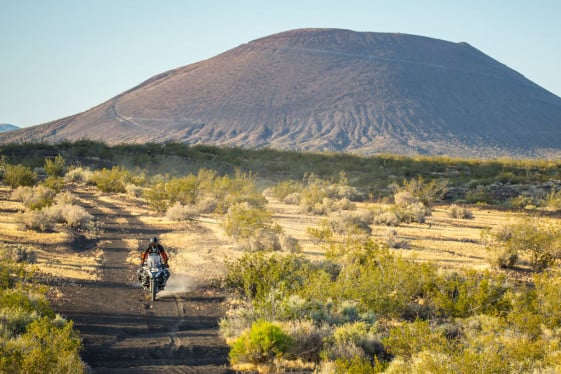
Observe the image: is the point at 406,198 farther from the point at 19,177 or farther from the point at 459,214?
the point at 19,177

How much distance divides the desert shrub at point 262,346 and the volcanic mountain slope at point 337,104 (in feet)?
343

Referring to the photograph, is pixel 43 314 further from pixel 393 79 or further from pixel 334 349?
pixel 393 79

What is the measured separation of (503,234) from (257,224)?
23.5 ft

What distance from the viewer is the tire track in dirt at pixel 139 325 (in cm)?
816

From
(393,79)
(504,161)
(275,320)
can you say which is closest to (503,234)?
(275,320)

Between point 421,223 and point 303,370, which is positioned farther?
point 421,223

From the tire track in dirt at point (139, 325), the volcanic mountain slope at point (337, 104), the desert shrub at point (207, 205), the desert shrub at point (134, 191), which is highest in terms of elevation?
the volcanic mountain slope at point (337, 104)

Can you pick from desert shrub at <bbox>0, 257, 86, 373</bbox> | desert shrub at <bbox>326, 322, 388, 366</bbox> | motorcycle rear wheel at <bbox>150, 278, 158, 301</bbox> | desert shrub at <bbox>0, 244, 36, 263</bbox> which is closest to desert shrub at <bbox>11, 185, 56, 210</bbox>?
Result: desert shrub at <bbox>0, 244, 36, 263</bbox>

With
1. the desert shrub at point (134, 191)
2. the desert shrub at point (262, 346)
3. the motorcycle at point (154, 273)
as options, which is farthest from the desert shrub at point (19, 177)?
the desert shrub at point (262, 346)

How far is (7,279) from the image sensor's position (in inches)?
396

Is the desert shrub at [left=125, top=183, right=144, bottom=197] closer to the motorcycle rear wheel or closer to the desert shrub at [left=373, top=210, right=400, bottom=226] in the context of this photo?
the desert shrub at [left=373, top=210, right=400, bottom=226]

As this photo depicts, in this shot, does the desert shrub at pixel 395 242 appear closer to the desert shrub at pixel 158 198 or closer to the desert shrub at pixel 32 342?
the desert shrub at pixel 158 198

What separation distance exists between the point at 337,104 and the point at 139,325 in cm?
13472

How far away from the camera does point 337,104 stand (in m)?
142
